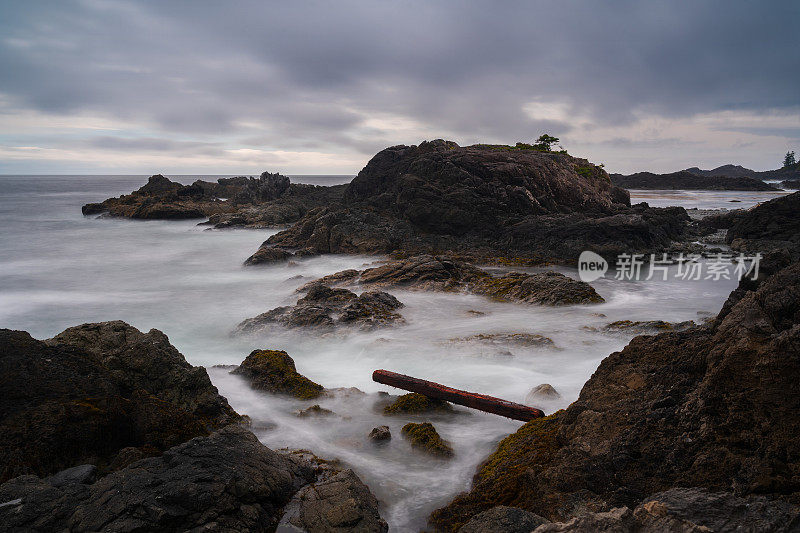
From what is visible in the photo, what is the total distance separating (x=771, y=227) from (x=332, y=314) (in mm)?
22854

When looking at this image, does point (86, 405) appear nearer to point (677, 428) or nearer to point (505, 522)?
point (505, 522)

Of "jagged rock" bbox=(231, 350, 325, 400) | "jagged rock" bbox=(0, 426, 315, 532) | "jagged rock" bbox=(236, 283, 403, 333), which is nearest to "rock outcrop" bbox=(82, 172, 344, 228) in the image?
"jagged rock" bbox=(236, 283, 403, 333)

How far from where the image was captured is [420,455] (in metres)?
5.86

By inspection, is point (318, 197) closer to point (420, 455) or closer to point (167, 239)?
point (167, 239)

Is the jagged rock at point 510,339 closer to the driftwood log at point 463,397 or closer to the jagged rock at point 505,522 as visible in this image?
the driftwood log at point 463,397

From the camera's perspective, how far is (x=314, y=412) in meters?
7.10

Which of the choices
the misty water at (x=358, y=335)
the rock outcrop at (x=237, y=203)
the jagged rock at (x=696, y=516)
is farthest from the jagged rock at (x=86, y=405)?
the rock outcrop at (x=237, y=203)

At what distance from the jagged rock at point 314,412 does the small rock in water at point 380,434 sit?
1.07 meters

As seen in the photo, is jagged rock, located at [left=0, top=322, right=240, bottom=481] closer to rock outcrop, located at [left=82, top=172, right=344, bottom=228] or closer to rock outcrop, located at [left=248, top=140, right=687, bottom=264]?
rock outcrop, located at [left=248, top=140, right=687, bottom=264]

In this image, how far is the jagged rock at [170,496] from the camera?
10.9ft

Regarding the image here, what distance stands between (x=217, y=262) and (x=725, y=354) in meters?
24.4

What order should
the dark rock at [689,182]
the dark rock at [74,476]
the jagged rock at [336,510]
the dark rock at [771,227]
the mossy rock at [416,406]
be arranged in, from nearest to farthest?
1. the dark rock at [74,476]
2. the jagged rock at [336,510]
3. the mossy rock at [416,406]
4. the dark rock at [771,227]
5. the dark rock at [689,182]

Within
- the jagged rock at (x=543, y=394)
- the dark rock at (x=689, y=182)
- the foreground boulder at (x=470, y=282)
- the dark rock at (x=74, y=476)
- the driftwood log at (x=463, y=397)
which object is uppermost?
the dark rock at (x=689, y=182)

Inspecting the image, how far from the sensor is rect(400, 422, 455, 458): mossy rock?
588cm
